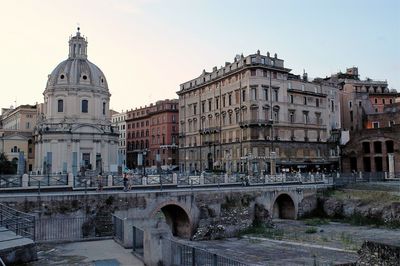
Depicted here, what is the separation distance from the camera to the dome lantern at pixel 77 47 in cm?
7531

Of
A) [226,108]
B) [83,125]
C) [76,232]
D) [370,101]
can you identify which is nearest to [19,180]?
[76,232]

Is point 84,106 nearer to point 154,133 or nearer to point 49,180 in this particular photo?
point 154,133

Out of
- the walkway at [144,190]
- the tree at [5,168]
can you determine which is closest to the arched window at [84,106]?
the tree at [5,168]

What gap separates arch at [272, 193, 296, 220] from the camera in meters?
41.5

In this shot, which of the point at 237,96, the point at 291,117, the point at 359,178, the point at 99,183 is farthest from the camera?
the point at 291,117

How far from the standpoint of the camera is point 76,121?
7000 cm

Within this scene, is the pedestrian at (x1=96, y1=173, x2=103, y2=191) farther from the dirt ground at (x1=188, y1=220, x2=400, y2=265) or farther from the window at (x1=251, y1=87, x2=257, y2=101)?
the window at (x1=251, y1=87, x2=257, y2=101)

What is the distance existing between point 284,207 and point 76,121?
40682mm

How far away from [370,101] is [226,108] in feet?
114

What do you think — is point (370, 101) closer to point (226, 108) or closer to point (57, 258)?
point (226, 108)

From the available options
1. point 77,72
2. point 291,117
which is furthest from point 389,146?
point 77,72

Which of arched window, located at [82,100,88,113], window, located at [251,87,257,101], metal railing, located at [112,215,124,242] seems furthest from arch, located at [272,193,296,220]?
arched window, located at [82,100,88,113]

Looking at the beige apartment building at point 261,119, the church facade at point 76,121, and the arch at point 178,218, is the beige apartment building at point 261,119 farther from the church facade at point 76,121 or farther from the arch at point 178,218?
the arch at point 178,218

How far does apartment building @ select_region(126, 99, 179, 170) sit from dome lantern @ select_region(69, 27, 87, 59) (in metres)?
26.5
